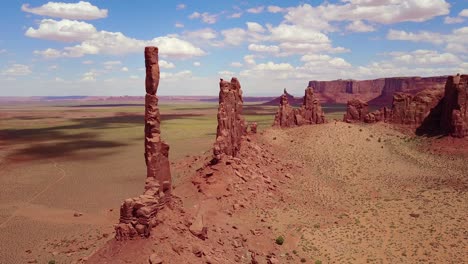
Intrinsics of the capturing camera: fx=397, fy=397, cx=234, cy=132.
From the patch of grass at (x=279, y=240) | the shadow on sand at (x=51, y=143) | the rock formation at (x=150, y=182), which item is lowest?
the patch of grass at (x=279, y=240)

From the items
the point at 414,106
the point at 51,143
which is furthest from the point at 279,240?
the point at 51,143

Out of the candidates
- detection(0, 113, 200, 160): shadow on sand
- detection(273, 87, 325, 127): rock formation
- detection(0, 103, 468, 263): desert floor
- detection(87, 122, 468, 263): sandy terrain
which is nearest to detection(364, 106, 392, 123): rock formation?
detection(0, 103, 468, 263): desert floor

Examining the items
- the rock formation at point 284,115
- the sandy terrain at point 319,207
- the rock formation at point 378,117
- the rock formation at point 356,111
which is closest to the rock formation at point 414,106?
the rock formation at point 378,117

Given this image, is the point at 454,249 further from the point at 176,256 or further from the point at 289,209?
the point at 176,256

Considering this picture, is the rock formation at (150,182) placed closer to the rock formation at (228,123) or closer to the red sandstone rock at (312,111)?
the rock formation at (228,123)

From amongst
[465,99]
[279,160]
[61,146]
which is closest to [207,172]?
[279,160]
